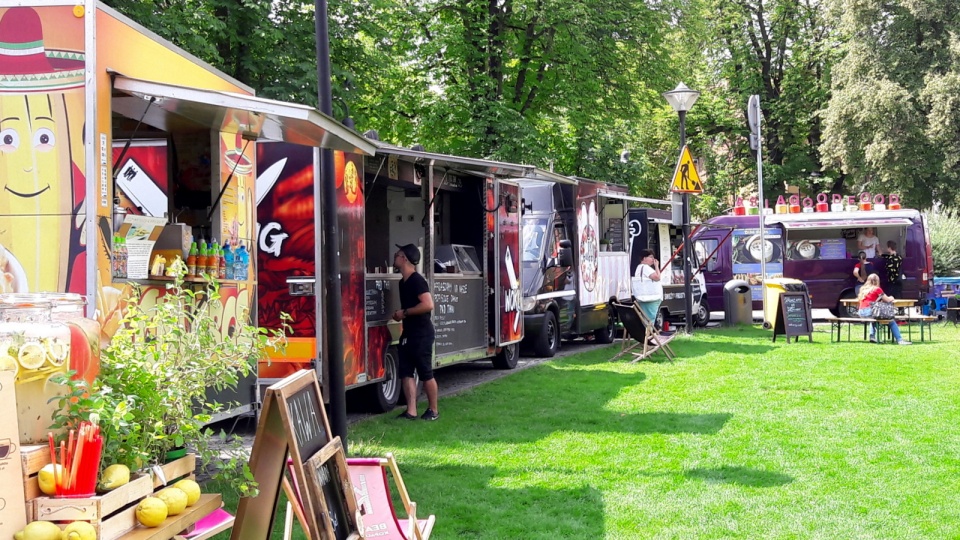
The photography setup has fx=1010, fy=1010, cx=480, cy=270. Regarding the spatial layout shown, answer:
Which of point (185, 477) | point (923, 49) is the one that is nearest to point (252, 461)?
point (185, 477)

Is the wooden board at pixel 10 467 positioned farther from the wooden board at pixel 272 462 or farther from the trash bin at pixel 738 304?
the trash bin at pixel 738 304

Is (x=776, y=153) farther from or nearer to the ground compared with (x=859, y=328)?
farther from the ground

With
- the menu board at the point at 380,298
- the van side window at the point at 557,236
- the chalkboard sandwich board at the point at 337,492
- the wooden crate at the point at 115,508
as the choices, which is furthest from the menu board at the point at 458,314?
the wooden crate at the point at 115,508

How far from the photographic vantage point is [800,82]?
36.9m

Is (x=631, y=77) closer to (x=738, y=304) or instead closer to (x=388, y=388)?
(x=738, y=304)

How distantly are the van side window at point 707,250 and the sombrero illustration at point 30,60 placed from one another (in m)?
21.1

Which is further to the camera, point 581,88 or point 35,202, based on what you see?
point 581,88

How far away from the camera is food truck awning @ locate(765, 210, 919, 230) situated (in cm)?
2456

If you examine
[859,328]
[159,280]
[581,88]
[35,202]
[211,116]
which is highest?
[581,88]

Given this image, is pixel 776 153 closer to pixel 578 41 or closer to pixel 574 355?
pixel 578 41

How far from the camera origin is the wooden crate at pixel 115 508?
2.92 meters

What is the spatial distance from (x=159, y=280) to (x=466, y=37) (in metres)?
16.1

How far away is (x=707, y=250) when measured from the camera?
25.4 meters

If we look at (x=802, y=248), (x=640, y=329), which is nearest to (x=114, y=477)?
(x=640, y=329)
